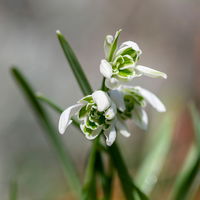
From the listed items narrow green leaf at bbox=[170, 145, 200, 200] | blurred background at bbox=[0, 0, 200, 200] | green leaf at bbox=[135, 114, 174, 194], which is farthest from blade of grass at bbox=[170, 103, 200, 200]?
blurred background at bbox=[0, 0, 200, 200]

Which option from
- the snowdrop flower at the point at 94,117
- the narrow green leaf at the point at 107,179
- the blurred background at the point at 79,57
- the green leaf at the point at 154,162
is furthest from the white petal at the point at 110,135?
the blurred background at the point at 79,57

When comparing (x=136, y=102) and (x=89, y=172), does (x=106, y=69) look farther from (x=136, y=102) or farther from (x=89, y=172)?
(x=89, y=172)

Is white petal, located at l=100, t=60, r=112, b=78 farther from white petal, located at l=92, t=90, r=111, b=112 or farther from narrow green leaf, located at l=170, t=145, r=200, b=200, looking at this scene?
narrow green leaf, located at l=170, t=145, r=200, b=200

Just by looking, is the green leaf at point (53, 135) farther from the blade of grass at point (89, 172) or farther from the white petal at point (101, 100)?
the white petal at point (101, 100)

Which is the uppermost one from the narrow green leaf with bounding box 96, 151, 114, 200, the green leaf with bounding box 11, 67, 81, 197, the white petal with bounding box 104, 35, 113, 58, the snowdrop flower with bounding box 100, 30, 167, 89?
the white petal with bounding box 104, 35, 113, 58

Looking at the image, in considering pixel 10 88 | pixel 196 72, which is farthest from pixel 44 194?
pixel 196 72

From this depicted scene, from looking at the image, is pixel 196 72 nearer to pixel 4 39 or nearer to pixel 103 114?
pixel 4 39

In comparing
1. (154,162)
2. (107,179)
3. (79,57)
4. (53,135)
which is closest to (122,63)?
(107,179)
